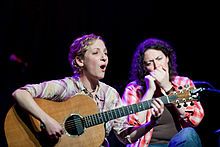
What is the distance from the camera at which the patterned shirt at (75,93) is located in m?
2.69

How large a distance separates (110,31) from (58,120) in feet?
6.26

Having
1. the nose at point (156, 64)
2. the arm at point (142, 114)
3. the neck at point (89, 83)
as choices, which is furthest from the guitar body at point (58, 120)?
the nose at point (156, 64)

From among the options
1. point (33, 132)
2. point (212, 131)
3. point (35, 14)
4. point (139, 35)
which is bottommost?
point (212, 131)

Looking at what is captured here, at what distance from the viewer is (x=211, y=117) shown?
11.1 feet

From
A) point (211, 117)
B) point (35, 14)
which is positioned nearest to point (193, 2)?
point (211, 117)

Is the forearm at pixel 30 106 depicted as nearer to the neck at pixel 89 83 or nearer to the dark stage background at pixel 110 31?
the neck at pixel 89 83

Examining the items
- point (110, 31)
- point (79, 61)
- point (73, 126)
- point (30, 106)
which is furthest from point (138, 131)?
point (110, 31)

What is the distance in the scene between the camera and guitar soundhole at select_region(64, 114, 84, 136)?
8.66ft

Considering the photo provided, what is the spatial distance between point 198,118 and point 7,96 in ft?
6.13

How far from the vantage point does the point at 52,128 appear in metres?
2.54

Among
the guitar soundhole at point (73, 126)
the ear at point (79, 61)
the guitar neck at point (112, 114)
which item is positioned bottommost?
the guitar soundhole at point (73, 126)

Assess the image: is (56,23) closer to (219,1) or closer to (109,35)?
(109,35)

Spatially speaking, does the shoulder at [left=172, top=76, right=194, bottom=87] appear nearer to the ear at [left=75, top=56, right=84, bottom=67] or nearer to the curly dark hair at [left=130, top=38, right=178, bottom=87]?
the curly dark hair at [left=130, top=38, right=178, bottom=87]

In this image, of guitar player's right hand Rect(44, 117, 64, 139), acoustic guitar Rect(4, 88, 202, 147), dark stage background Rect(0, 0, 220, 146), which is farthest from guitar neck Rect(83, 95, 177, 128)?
dark stage background Rect(0, 0, 220, 146)
